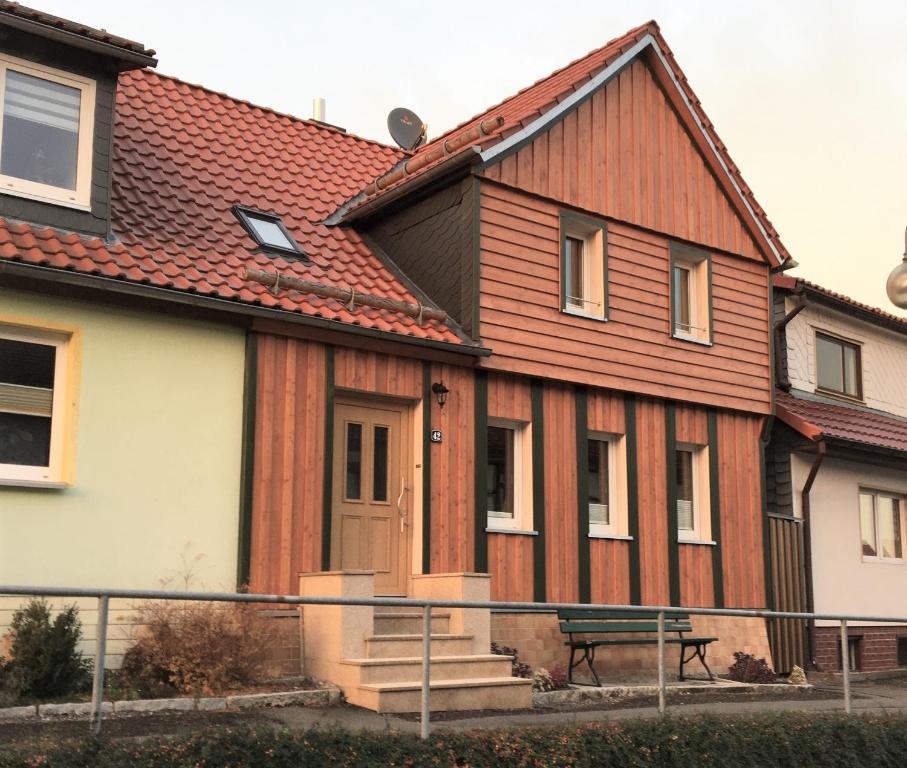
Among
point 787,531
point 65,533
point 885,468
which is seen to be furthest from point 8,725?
point 885,468

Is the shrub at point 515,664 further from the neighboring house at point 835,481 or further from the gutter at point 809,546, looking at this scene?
the gutter at point 809,546

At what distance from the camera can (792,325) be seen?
20.9m

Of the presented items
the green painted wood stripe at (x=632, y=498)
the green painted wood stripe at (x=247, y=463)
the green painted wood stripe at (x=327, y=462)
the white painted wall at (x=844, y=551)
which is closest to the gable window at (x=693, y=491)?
the green painted wood stripe at (x=632, y=498)

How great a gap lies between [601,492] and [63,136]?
7.96m

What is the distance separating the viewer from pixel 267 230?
1498 centimetres

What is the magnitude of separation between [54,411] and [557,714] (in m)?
5.49

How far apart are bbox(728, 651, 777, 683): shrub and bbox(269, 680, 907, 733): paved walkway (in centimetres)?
226

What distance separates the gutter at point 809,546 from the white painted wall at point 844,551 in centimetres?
12

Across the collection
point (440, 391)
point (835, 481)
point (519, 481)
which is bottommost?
point (519, 481)

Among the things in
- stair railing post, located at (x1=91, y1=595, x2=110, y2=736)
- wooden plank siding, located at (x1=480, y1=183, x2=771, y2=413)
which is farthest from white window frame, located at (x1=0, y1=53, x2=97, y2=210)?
stair railing post, located at (x1=91, y1=595, x2=110, y2=736)

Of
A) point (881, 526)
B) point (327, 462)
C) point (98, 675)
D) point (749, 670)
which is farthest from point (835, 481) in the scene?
point (98, 675)

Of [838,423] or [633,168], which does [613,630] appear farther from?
[838,423]

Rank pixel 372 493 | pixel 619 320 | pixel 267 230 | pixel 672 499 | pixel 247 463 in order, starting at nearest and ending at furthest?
pixel 247 463, pixel 372 493, pixel 267 230, pixel 619 320, pixel 672 499

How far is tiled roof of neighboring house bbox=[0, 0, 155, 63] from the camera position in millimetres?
12016
